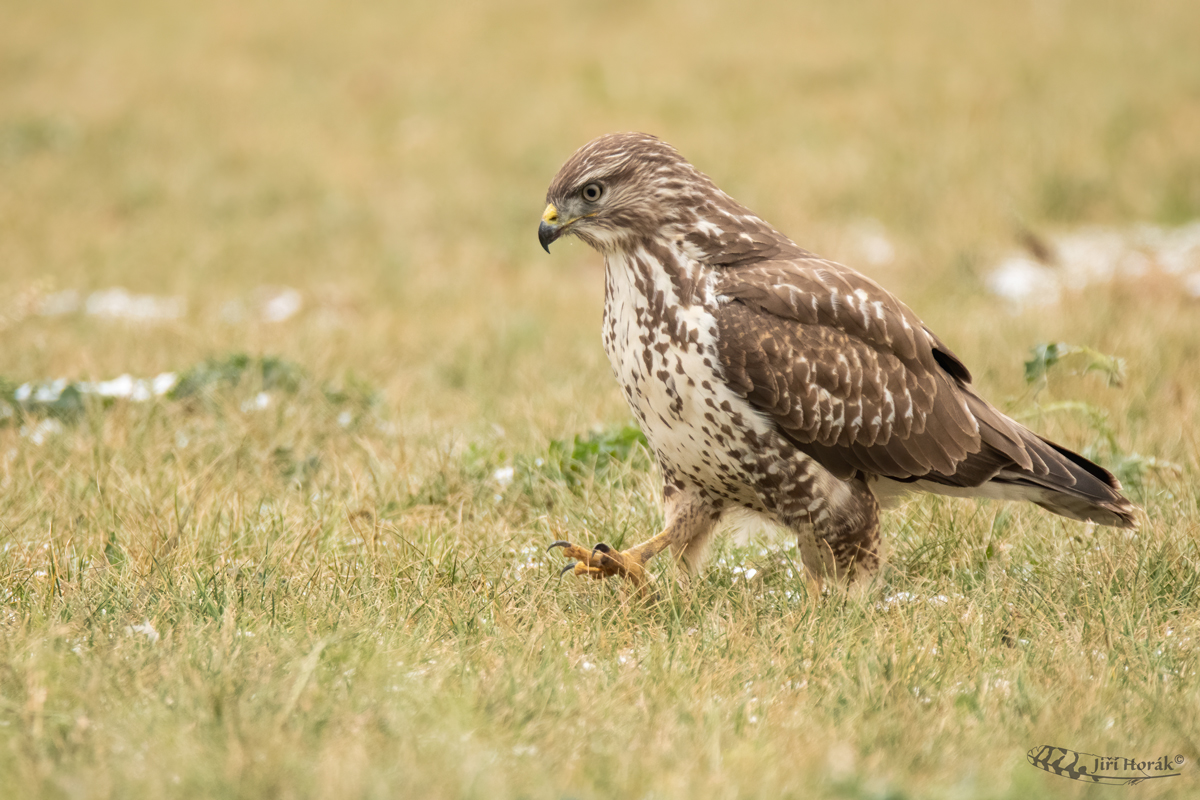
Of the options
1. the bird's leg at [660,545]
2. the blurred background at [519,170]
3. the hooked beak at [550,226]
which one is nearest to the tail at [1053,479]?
the bird's leg at [660,545]

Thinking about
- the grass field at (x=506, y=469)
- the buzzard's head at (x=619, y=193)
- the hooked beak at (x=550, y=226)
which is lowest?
the grass field at (x=506, y=469)

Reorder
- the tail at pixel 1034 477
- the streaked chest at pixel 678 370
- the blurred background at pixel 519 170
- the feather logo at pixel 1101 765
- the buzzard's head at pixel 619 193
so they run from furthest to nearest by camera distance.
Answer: the blurred background at pixel 519 170 < the tail at pixel 1034 477 < the buzzard's head at pixel 619 193 < the streaked chest at pixel 678 370 < the feather logo at pixel 1101 765

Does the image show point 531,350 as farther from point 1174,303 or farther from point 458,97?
point 458,97

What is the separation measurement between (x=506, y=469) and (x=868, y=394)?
66.2 inches

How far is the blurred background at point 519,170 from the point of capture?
739cm

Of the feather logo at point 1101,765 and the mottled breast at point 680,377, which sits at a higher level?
the mottled breast at point 680,377

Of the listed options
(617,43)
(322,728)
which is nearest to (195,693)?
(322,728)

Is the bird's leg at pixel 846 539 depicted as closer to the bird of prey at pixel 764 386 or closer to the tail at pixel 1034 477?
the bird of prey at pixel 764 386

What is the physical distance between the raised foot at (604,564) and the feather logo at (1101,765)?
143 centimetres

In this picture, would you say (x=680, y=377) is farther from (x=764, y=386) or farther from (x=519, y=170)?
(x=519, y=170)

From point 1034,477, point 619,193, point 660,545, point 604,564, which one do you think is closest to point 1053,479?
point 1034,477

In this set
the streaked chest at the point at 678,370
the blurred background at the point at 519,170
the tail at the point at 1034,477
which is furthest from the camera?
the blurred background at the point at 519,170

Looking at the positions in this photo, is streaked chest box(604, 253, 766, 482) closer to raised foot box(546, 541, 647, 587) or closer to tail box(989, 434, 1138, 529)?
raised foot box(546, 541, 647, 587)

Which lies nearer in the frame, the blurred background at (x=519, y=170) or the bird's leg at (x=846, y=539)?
the bird's leg at (x=846, y=539)
